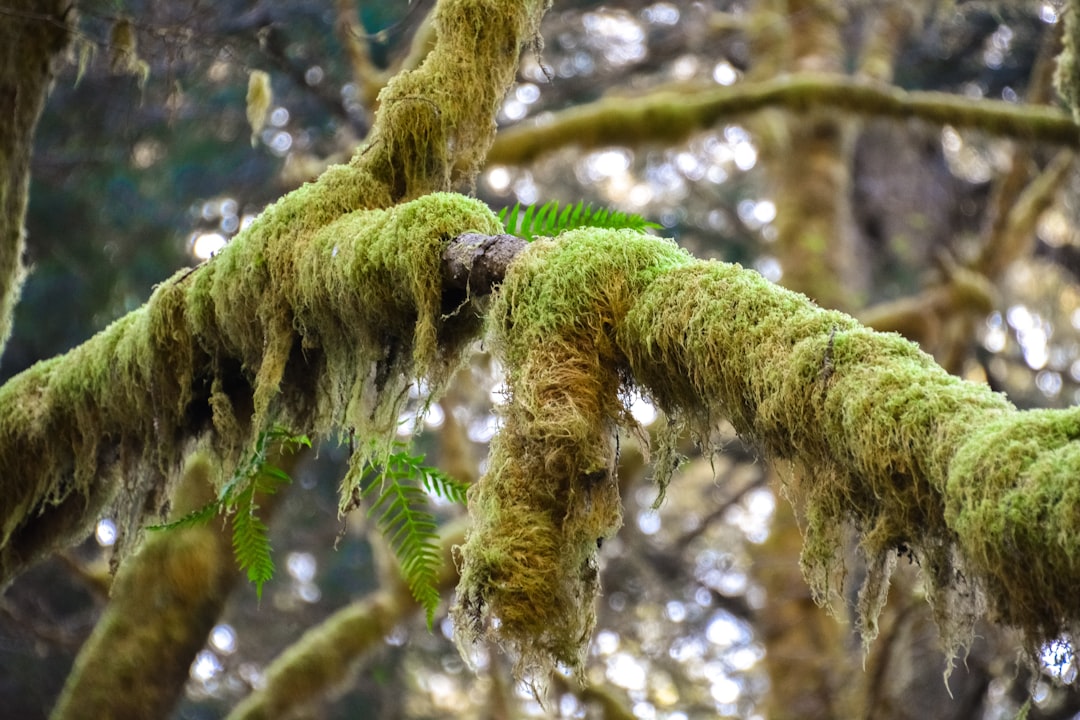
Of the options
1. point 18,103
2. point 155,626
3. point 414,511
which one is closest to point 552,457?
point 414,511

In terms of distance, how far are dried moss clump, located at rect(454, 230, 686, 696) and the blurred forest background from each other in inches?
75.0

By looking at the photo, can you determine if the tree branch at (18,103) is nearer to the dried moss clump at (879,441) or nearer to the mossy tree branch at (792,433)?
the mossy tree branch at (792,433)

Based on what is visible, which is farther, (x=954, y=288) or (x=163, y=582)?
(x=954, y=288)

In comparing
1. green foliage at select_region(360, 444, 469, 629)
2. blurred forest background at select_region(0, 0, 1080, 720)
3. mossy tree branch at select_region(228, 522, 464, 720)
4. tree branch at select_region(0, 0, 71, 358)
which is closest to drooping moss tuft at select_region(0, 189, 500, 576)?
green foliage at select_region(360, 444, 469, 629)

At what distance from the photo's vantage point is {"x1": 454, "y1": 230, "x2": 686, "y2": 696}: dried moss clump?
61.2 inches

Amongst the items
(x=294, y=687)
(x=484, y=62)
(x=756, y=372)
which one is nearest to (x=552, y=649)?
(x=756, y=372)

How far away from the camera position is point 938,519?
4.55 ft

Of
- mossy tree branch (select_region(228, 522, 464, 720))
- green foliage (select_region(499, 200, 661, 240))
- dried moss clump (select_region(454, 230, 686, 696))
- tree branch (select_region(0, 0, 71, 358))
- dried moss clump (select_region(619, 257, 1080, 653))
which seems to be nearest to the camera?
dried moss clump (select_region(619, 257, 1080, 653))

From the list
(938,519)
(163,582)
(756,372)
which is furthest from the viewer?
(163,582)

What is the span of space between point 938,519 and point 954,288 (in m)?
4.79

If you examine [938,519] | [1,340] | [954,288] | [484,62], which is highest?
[484,62]

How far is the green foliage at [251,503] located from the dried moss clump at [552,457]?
0.71 metres

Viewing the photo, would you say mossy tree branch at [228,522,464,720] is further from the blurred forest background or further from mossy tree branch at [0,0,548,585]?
mossy tree branch at [0,0,548,585]

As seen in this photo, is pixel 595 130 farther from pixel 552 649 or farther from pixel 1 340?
pixel 552 649
